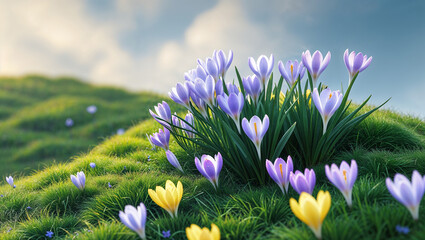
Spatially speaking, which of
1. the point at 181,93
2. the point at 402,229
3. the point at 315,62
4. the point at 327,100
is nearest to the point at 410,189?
A: the point at 402,229

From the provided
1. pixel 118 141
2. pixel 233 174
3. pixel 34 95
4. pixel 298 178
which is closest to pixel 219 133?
pixel 233 174

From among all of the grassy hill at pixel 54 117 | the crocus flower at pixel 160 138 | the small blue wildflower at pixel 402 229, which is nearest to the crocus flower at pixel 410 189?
the small blue wildflower at pixel 402 229

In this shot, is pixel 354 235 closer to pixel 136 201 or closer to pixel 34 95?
pixel 136 201

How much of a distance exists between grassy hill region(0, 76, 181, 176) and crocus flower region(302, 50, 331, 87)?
4534 millimetres

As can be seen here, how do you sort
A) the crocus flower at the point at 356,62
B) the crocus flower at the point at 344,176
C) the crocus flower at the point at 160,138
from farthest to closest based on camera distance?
1. the crocus flower at the point at 160,138
2. the crocus flower at the point at 356,62
3. the crocus flower at the point at 344,176

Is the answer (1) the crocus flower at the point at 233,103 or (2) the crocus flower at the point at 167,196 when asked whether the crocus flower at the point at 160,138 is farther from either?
(2) the crocus flower at the point at 167,196

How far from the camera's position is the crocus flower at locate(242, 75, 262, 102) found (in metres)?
3.30

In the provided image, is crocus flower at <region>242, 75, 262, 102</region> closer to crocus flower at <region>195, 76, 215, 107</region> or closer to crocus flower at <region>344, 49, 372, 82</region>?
crocus flower at <region>195, 76, 215, 107</region>

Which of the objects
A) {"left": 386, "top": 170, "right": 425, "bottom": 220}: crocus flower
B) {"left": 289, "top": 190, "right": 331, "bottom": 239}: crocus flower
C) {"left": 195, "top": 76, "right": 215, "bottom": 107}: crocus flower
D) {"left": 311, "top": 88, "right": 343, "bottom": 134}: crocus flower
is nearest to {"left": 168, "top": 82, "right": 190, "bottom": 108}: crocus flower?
{"left": 195, "top": 76, "right": 215, "bottom": 107}: crocus flower

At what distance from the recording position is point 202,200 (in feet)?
10.9

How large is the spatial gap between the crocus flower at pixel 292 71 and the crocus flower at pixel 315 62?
0.53 feet

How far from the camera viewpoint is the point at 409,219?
214cm

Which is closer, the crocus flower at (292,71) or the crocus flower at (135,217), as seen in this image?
the crocus flower at (135,217)

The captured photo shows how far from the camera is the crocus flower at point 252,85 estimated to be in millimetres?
3303
